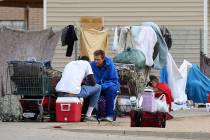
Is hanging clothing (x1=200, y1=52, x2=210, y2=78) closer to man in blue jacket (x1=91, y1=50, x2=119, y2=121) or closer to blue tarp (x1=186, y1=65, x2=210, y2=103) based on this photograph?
blue tarp (x1=186, y1=65, x2=210, y2=103)

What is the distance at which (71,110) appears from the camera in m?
13.5

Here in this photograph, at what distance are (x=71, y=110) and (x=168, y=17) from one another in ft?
28.4

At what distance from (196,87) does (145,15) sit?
10.8 feet

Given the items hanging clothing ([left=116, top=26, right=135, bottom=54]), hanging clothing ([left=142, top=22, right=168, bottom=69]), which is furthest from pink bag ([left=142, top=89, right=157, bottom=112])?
hanging clothing ([left=116, top=26, right=135, bottom=54])

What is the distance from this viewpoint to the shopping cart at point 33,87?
13.8 metres

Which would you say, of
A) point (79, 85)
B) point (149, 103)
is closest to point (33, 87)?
point (79, 85)

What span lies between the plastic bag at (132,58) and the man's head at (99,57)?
200 cm

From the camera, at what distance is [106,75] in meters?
14.2

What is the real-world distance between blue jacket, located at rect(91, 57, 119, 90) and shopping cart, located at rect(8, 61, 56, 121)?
1.01 meters

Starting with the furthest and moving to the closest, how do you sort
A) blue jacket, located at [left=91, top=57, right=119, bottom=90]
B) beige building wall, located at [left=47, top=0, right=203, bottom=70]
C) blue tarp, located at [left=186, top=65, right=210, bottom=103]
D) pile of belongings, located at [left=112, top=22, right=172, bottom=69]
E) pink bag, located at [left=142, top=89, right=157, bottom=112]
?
beige building wall, located at [left=47, top=0, right=203, bottom=70], blue tarp, located at [left=186, top=65, right=210, bottom=103], pile of belongings, located at [left=112, top=22, right=172, bottom=69], blue jacket, located at [left=91, top=57, right=119, bottom=90], pink bag, located at [left=142, top=89, right=157, bottom=112]

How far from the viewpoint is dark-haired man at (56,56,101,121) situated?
1369 centimetres

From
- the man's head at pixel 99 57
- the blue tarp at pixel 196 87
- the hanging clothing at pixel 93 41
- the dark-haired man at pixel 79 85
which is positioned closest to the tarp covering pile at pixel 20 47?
the dark-haired man at pixel 79 85

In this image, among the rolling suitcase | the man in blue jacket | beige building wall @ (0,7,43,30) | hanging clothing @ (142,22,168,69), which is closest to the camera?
the rolling suitcase

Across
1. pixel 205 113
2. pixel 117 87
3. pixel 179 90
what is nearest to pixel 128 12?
pixel 179 90
